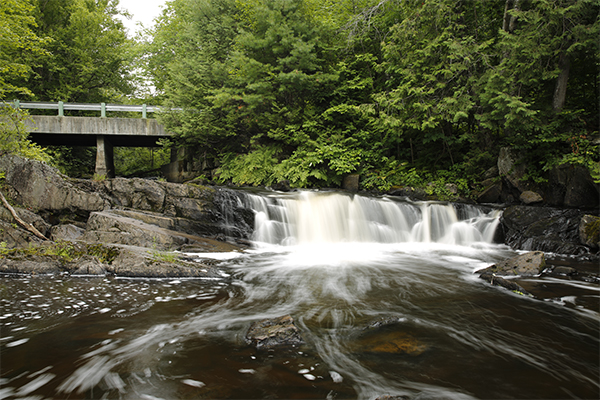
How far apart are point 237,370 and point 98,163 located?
19.3 m

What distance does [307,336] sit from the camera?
11.6 feet

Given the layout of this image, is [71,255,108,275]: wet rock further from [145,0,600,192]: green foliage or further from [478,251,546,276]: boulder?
[145,0,600,192]: green foliage

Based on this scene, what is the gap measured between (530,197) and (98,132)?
817 inches

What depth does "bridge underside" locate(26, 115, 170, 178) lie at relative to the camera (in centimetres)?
1709

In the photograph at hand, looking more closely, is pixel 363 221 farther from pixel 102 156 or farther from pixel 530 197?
pixel 102 156

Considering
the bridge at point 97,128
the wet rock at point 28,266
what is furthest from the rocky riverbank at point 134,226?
the bridge at point 97,128

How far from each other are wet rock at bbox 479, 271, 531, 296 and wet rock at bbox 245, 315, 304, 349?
3.95 meters

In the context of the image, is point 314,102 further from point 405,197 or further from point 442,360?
point 442,360

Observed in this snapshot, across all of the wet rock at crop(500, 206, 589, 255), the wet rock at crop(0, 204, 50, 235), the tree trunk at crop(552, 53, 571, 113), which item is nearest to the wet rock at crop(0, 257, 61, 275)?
the wet rock at crop(0, 204, 50, 235)

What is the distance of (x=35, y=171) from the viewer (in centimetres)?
838

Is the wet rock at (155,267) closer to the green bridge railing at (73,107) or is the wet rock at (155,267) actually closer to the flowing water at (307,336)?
the flowing water at (307,336)

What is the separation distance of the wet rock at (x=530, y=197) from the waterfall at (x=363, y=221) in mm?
1144

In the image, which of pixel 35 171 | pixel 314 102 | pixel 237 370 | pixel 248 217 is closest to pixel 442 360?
pixel 237 370

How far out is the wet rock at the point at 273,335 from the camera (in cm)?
324
